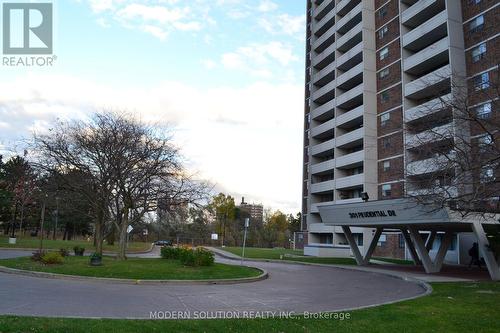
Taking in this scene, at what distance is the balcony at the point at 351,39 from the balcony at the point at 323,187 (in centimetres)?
1862

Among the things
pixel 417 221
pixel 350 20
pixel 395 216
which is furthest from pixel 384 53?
pixel 417 221

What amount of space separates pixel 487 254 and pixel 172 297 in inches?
619

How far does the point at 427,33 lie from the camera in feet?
149

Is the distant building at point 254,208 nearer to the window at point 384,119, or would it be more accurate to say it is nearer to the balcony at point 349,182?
the balcony at point 349,182

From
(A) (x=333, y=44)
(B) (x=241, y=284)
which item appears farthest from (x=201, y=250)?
(A) (x=333, y=44)

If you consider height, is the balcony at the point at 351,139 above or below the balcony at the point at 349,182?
above

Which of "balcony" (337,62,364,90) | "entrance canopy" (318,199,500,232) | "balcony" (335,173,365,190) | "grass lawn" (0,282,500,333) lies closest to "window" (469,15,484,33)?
"balcony" (337,62,364,90)

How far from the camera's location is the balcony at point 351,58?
58.7 m

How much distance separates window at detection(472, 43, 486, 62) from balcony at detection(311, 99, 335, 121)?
2450 cm

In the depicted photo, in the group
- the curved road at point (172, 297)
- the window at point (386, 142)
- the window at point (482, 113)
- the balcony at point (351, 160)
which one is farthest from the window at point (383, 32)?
the curved road at point (172, 297)

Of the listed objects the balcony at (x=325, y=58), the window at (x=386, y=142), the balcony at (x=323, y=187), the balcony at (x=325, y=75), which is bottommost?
the balcony at (x=323, y=187)

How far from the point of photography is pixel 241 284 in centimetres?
1802

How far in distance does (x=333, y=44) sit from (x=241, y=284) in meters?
54.6

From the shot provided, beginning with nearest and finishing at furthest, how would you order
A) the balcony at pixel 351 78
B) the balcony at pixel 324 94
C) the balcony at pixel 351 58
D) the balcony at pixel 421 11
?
the balcony at pixel 421 11, the balcony at pixel 351 78, the balcony at pixel 351 58, the balcony at pixel 324 94
